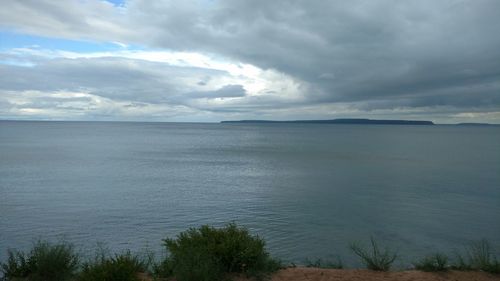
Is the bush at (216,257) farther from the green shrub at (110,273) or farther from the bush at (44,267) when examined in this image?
the bush at (44,267)

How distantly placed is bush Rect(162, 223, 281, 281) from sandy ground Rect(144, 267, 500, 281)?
0.40 m

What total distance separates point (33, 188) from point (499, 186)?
3909 centimetres

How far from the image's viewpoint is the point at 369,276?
947 centimetres

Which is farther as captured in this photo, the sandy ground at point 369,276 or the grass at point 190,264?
the sandy ground at point 369,276

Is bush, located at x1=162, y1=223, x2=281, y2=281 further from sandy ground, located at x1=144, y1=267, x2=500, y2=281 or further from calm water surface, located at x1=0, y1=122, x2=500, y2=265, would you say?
calm water surface, located at x1=0, y1=122, x2=500, y2=265

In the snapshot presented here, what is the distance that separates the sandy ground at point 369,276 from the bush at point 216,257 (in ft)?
1.32

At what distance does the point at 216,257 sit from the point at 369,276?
3582mm

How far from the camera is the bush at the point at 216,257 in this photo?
8.24 metres

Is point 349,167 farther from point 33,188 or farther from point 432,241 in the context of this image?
point 33,188

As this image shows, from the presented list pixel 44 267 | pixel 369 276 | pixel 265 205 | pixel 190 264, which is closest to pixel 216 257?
pixel 190 264

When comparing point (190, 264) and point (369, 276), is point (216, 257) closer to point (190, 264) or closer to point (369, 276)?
point (190, 264)

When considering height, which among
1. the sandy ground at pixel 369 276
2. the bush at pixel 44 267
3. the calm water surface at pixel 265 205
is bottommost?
the calm water surface at pixel 265 205

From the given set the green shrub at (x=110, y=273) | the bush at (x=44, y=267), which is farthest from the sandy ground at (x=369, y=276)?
the bush at (x=44, y=267)

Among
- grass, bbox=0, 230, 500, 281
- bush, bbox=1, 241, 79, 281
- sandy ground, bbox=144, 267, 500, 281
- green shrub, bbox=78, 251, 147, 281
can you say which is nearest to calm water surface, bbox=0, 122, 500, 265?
sandy ground, bbox=144, 267, 500, 281
